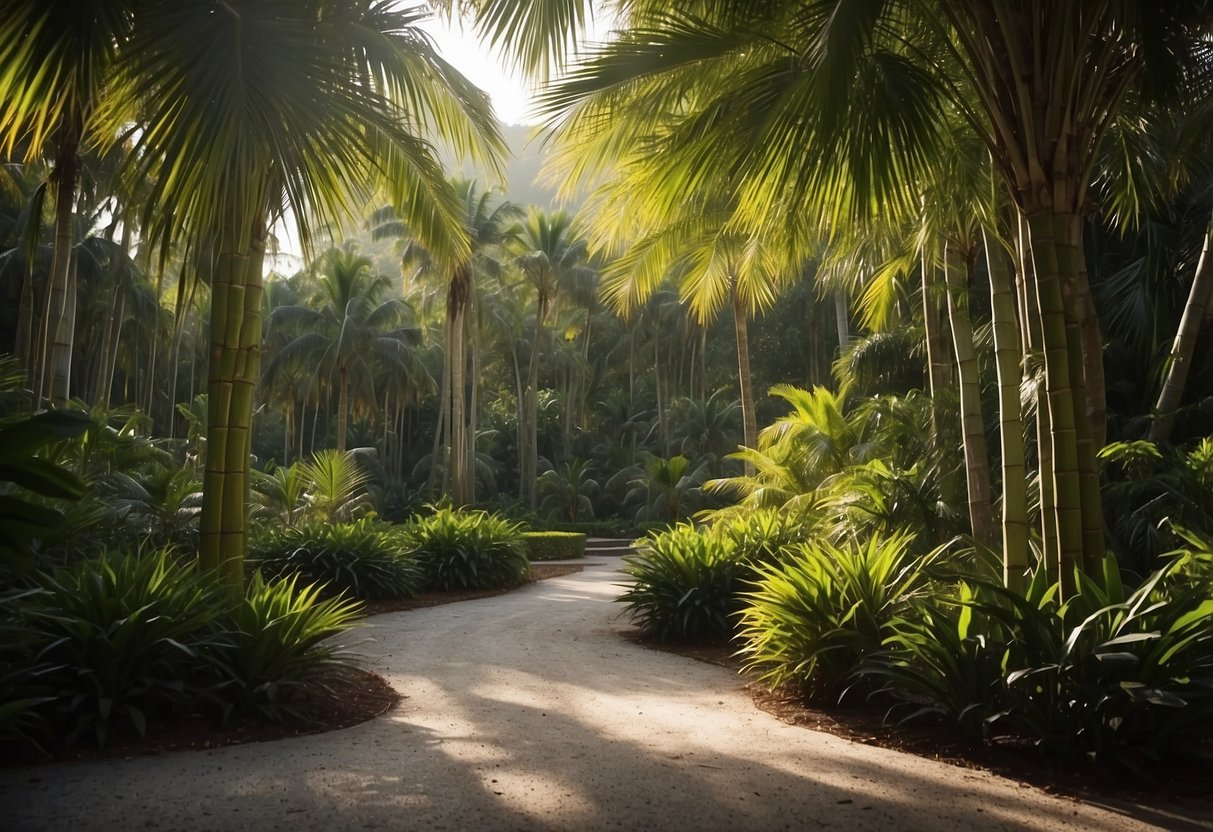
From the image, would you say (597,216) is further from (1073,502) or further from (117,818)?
(117,818)

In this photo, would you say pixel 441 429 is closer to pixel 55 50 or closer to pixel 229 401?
pixel 229 401

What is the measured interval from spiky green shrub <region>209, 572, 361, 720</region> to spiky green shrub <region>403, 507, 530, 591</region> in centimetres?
809

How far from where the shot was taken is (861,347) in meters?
17.0

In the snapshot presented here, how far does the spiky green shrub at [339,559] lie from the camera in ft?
39.8

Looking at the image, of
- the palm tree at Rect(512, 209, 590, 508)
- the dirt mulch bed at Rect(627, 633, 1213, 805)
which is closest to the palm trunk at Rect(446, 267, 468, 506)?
the palm tree at Rect(512, 209, 590, 508)

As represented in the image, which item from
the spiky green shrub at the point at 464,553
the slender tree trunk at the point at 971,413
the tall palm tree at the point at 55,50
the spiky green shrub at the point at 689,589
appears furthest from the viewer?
the spiky green shrub at the point at 464,553

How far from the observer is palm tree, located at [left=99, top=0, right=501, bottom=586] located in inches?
202

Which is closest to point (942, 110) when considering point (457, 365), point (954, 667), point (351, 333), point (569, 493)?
point (954, 667)

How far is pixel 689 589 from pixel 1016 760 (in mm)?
5210

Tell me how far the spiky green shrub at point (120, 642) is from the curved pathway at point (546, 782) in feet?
1.70

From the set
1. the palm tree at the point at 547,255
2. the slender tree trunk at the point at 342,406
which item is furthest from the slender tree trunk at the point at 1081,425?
the palm tree at the point at 547,255

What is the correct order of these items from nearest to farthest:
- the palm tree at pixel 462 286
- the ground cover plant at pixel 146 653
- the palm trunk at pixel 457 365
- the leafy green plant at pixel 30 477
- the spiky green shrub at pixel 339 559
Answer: the leafy green plant at pixel 30 477, the ground cover plant at pixel 146 653, the spiky green shrub at pixel 339 559, the palm trunk at pixel 457 365, the palm tree at pixel 462 286

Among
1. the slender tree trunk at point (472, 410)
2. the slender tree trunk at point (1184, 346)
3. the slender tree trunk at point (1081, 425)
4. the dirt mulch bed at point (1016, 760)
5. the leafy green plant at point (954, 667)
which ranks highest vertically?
the slender tree trunk at point (472, 410)

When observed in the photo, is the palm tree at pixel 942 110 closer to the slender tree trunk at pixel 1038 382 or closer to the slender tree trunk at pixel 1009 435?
the slender tree trunk at pixel 1038 382
